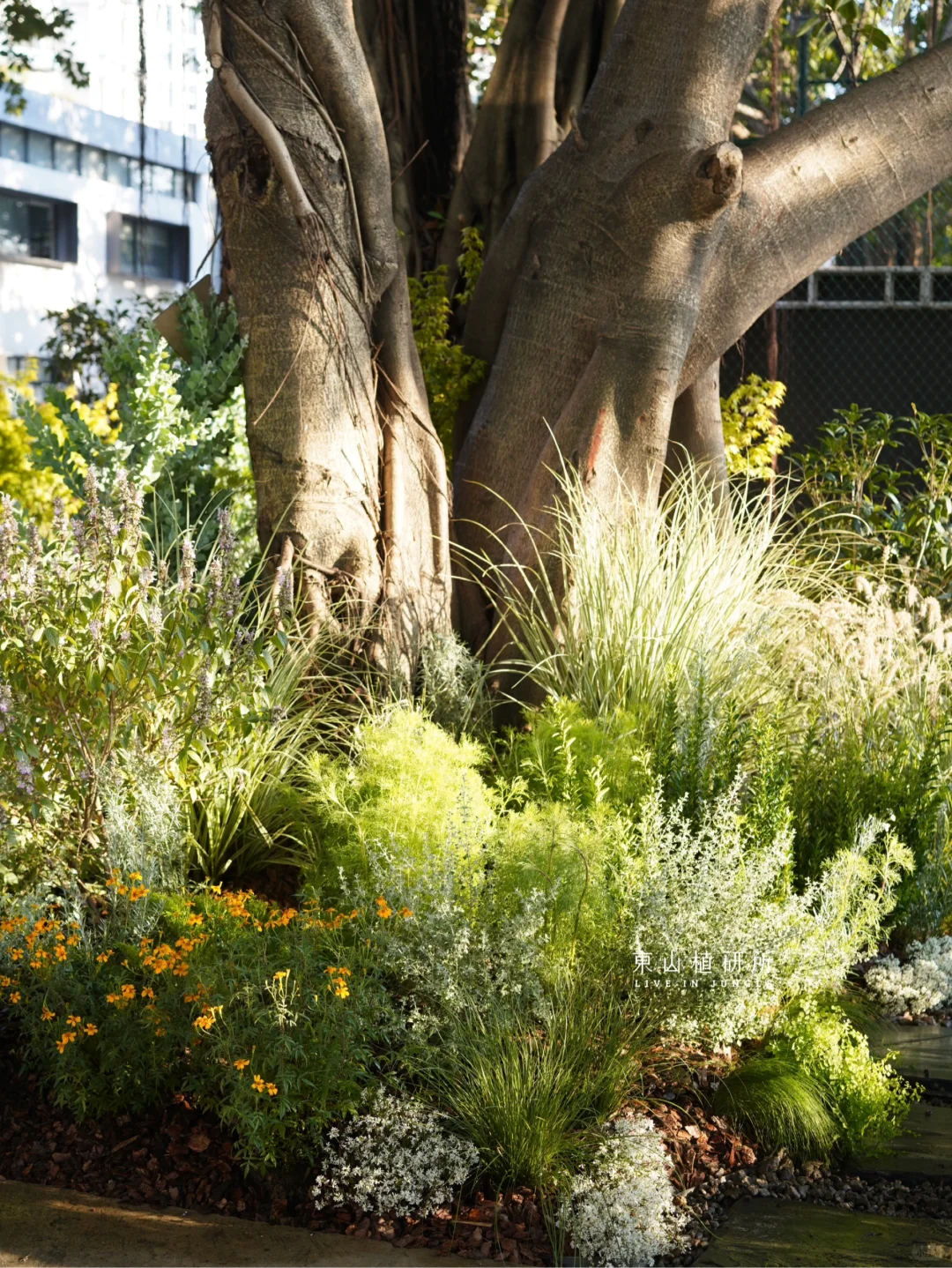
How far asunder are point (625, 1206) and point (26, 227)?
2725cm

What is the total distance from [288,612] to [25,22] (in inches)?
289

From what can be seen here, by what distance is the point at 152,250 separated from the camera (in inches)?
1162

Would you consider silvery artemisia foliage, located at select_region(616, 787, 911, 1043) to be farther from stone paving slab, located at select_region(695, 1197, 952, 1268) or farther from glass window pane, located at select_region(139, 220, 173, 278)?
glass window pane, located at select_region(139, 220, 173, 278)

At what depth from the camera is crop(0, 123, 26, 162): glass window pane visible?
25453 millimetres

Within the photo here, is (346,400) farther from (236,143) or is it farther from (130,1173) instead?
(130,1173)

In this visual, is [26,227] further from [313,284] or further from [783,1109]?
[783,1109]

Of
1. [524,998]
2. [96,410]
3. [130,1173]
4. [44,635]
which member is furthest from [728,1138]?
[96,410]

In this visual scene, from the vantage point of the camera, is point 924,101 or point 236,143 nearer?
point 236,143

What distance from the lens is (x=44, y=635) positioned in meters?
3.08

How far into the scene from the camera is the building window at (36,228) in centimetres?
2570

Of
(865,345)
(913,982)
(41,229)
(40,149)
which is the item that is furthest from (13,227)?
(913,982)

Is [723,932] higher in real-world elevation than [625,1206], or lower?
higher

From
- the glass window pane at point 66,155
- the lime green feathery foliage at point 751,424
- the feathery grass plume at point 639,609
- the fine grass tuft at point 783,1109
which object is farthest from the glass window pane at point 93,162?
the fine grass tuft at point 783,1109

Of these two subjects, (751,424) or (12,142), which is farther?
(12,142)
